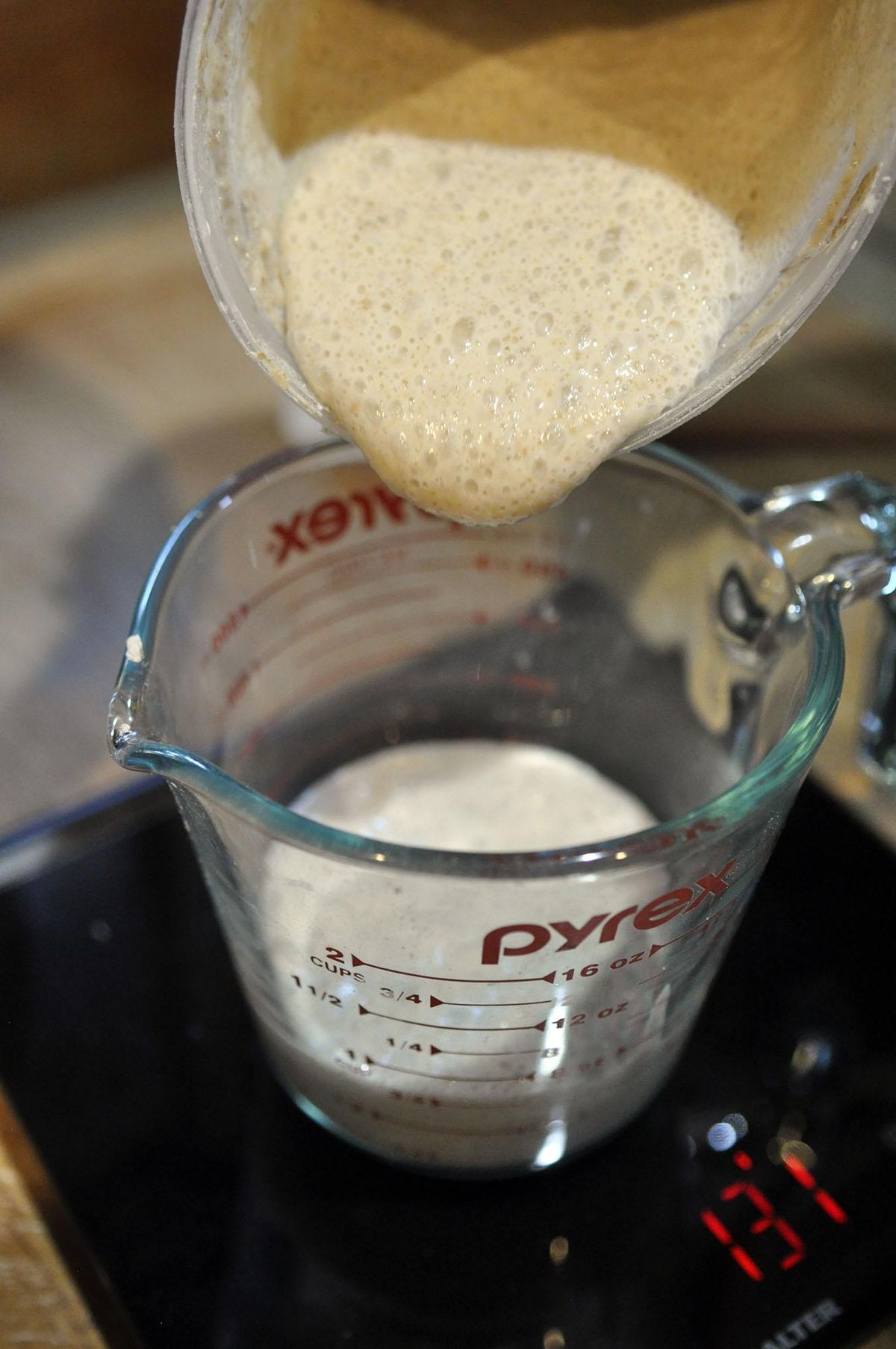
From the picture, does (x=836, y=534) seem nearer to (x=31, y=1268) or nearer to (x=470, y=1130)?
(x=470, y=1130)

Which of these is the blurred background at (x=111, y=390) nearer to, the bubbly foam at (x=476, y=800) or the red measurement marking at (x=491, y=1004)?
the bubbly foam at (x=476, y=800)

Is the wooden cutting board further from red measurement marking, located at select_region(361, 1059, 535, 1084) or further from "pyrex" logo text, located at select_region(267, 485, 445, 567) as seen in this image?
"pyrex" logo text, located at select_region(267, 485, 445, 567)

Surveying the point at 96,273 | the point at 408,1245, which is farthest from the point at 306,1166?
the point at 96,273

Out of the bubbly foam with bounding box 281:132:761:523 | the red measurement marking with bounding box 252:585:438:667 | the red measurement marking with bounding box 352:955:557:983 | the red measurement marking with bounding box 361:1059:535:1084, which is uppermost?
the bubbly foam with bounding box 281:132:761:523

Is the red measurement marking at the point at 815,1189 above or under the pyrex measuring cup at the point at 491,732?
under

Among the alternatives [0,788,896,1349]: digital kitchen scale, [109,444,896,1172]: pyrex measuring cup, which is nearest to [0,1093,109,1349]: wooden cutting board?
[0,788,896,1349]: digital kitchen scale

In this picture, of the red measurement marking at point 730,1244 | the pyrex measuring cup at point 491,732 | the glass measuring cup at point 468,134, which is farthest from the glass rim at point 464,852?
the red measurement marking at point 730,1244

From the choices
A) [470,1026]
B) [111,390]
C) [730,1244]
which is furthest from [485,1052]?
[111,390]
